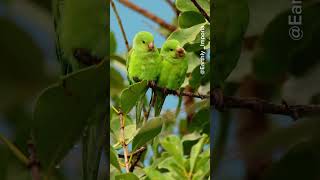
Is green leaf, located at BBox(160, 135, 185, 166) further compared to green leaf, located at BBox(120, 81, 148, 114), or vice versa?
green leaf, located at BBox(160, 135, 185, 166)

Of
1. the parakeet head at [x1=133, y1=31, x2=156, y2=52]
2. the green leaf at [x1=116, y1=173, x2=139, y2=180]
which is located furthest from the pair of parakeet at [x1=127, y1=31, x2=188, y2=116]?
the green leaf at [x1=116, y1=173, x2=139, y2=180]

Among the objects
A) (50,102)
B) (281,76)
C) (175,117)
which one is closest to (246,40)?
(281,76)

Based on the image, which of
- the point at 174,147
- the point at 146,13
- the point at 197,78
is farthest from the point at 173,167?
the point at 146,13

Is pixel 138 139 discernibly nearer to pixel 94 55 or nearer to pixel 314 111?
pixel 94 55

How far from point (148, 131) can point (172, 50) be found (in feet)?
Answer: 0.44

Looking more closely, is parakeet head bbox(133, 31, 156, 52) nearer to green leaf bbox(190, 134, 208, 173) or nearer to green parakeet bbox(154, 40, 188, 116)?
green parakeet bbox(154, 40, 188, 116)

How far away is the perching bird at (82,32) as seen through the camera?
92 centimetres

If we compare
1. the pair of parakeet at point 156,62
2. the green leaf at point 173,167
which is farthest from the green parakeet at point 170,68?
the green leaf at point 173,167

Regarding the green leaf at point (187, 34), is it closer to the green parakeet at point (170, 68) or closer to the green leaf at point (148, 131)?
the green parakeet at point (170, 68)

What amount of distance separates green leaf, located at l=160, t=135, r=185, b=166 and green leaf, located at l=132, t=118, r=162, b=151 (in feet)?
0.38

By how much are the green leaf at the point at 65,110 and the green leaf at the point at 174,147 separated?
195 mm

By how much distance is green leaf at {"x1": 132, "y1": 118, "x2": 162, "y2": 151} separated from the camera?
0.92m

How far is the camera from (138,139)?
0.93 meters

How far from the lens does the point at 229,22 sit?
35.7 inches
